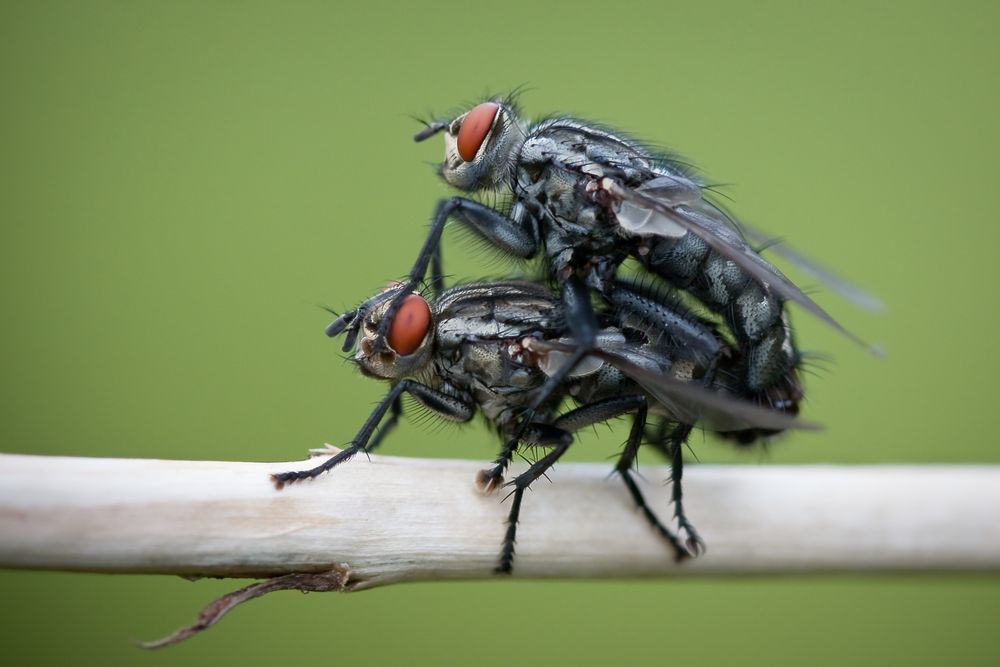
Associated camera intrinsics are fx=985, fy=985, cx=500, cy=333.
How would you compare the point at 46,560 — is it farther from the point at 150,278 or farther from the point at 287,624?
the point at 150,278

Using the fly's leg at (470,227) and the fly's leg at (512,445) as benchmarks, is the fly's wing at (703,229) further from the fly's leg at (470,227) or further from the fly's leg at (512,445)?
the fly's leg at (512,445)

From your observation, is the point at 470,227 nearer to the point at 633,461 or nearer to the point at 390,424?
the point at 390,424

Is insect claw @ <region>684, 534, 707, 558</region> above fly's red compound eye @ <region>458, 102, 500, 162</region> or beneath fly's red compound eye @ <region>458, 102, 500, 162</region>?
beneath

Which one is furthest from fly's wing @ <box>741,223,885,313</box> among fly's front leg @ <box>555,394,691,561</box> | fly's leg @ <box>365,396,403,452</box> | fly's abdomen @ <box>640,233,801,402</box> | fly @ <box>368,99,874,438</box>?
fly's leg @ <box>365,396,403,452</box>

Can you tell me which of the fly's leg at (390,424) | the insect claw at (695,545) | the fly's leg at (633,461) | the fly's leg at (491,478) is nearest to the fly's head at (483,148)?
the fly's leg at (390,424)

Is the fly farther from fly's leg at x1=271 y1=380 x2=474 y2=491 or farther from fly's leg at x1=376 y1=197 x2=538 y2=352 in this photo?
fly's leg at x1=271 y1=380 x2=474 y2=491

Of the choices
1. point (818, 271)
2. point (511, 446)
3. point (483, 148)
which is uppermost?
point (483, 148)

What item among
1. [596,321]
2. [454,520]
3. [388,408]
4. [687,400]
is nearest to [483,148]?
[596,321]

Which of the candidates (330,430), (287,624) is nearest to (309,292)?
(330,430)
